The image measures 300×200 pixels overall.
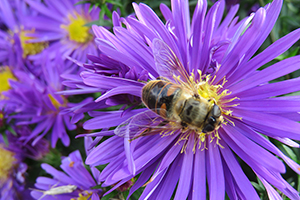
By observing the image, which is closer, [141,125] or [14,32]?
[141,125]

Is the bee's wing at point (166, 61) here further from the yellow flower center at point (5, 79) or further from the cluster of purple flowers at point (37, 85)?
the yellow flower center at point (5, 79)

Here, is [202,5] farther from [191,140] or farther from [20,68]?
[20,68]

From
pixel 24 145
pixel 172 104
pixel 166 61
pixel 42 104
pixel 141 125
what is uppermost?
pixel 166 61

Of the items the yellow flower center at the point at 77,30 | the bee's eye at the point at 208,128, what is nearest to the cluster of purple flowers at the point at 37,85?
the yellow flower center at the point at 77,30

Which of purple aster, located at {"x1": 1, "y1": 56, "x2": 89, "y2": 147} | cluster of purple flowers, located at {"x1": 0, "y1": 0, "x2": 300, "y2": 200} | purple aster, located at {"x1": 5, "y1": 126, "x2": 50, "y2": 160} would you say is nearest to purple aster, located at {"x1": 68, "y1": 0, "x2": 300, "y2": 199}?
cluster of purple flowers, located at {"x1": 0, "y1": 0, "x2": 300, "y2": 200}

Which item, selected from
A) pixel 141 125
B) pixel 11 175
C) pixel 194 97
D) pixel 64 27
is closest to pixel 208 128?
pixel 194 97

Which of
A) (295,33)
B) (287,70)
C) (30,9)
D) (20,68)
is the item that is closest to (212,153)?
(287,70)

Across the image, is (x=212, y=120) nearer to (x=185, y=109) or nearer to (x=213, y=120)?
(x=213, y=120)
